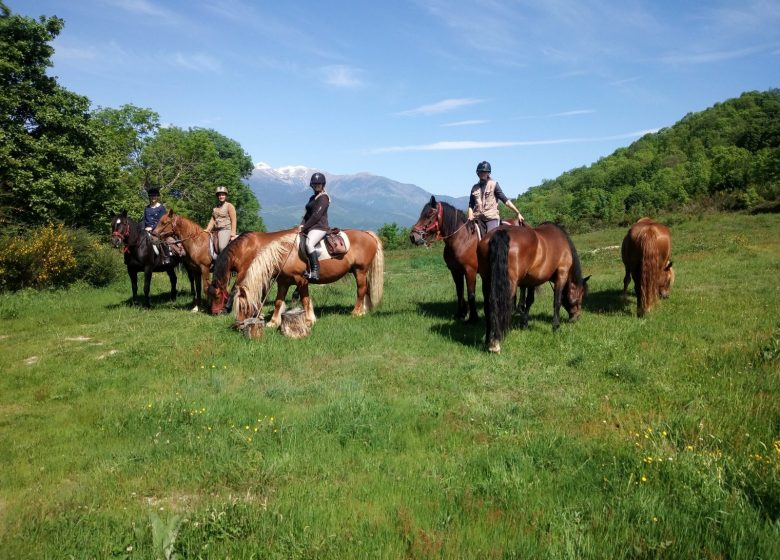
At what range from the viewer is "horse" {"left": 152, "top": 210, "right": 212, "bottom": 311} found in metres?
12.2

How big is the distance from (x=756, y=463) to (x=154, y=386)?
274 inches

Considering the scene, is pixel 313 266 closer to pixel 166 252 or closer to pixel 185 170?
pixel 166 252

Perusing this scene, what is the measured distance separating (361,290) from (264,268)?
Result: 254 centimetres

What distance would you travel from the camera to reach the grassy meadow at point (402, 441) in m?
3.22

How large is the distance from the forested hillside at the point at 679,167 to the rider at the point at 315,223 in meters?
32.6

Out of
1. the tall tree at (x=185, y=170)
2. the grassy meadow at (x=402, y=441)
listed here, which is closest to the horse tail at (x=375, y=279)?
the grassy meadow at (x=402, y=441)

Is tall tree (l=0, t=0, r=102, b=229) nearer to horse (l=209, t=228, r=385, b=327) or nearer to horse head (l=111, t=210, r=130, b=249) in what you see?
horse head (l=111, t=210, r=130, b=249)

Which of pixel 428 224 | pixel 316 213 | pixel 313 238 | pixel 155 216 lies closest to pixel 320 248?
pixel 313 238

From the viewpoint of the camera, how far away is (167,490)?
404 cm

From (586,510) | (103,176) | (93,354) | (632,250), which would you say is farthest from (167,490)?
(103,176)

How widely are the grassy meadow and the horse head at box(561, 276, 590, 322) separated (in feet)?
1.63

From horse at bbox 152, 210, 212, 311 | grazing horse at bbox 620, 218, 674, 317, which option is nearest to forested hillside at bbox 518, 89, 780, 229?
grazing horse at bbox 620, 218, 674, 317

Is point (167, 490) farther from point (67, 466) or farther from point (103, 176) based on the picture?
point (103, 176)

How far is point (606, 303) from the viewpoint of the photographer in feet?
37.3
